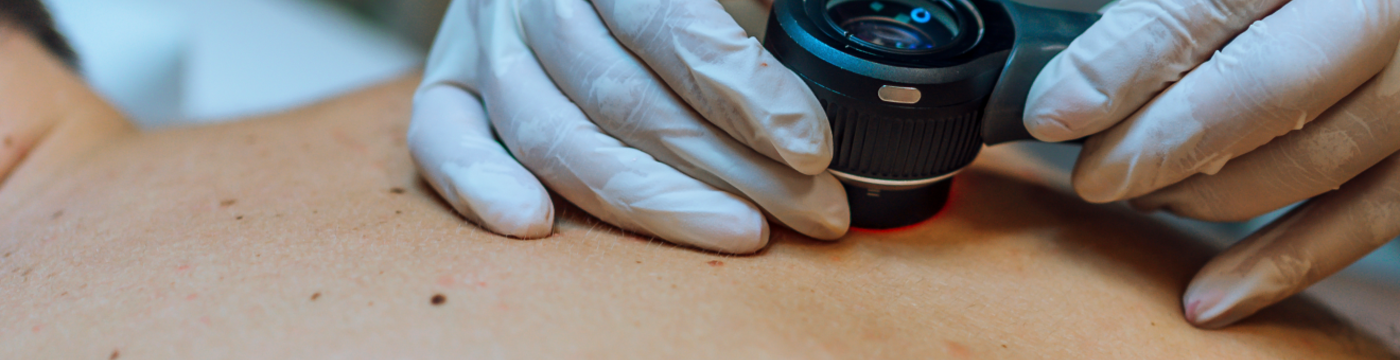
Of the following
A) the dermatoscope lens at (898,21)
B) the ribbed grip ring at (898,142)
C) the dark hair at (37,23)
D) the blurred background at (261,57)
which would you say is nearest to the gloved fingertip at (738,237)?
the ribbed grip ring at (898,142)

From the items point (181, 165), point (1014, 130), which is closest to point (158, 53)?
point (181, 165)

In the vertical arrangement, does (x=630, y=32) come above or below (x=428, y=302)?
above

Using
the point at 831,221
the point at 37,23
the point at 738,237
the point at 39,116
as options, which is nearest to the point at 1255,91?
the point at 831,221

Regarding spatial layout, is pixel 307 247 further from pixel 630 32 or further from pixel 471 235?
→ pixel 630 32

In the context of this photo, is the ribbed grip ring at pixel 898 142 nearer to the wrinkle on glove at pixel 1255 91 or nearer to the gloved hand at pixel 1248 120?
the gloved hand at pixel 1248 120

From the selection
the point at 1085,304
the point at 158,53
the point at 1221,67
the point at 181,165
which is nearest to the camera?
the point at 1221,67

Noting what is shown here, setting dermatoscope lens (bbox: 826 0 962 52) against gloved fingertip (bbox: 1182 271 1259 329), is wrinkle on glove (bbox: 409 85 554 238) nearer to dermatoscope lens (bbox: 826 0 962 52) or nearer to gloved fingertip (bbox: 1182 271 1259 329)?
dermatoscope lens (bbox: 826 0 962 52)
